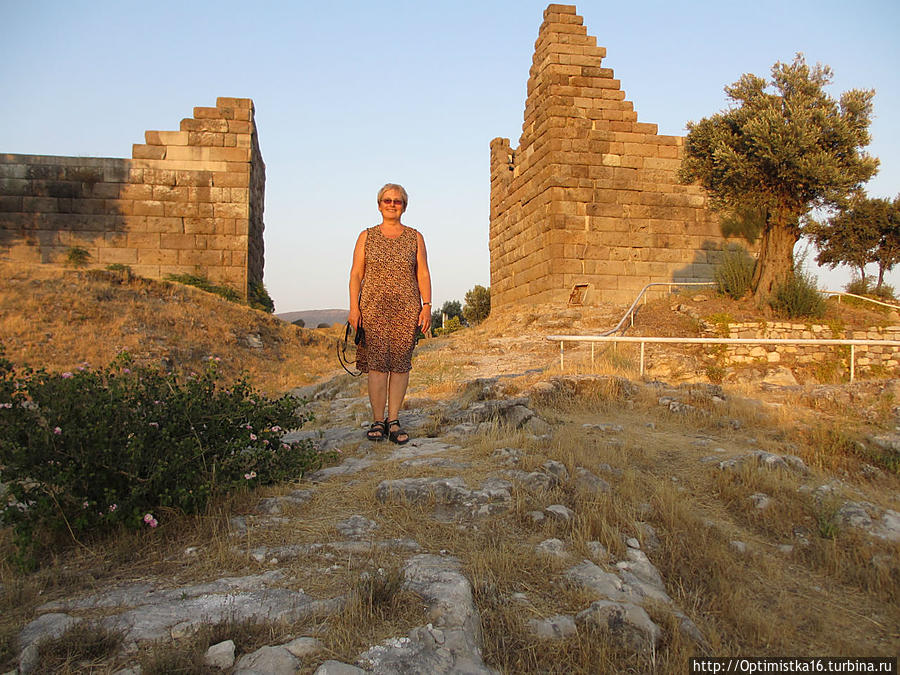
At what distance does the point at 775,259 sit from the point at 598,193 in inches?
179

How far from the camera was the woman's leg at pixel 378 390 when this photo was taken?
443cm

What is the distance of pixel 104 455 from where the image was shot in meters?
2.66

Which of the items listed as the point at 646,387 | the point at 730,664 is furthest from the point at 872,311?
the point at 730,664

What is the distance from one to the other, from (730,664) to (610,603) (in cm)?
42

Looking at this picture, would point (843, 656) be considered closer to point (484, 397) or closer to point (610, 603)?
point (610, 603)

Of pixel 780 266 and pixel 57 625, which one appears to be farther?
pixel 780 266

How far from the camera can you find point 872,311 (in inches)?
439

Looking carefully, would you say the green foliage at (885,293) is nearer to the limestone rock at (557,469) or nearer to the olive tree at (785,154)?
the olive tree at (785,154)

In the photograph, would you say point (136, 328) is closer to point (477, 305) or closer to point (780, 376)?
point (780, 376)

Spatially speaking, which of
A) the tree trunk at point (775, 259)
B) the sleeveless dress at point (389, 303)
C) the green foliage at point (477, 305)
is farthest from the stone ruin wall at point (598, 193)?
the green foliage at point (477, 305)

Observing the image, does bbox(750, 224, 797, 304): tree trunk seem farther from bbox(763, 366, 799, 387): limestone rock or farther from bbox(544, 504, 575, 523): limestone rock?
bbox(544, 504, 575, 523): limestone rock

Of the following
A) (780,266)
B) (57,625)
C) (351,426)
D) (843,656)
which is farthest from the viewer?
(780,266)

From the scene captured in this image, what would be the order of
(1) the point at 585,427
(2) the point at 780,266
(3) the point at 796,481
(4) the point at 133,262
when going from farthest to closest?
(4) the point at 133,262 → (2) the point at 780,266 → (1) the point at 585,427 → (3) the point at 796,481

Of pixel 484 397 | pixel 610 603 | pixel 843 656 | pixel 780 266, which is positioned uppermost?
pixel 780 266
